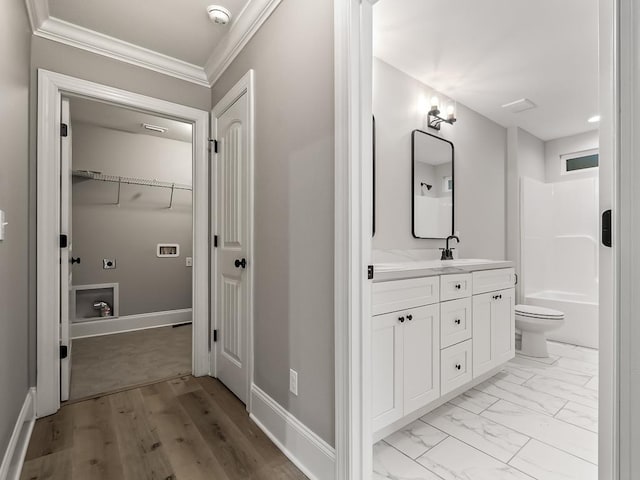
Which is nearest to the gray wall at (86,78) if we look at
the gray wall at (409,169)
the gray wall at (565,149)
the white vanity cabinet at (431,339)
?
the gray wall at (409,169)

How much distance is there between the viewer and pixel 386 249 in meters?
2.52

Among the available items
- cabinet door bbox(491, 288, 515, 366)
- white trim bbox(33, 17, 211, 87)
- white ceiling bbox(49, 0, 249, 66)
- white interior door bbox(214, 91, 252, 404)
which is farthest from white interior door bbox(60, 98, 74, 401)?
cabinet door bbox(491, 288, 515, 366)

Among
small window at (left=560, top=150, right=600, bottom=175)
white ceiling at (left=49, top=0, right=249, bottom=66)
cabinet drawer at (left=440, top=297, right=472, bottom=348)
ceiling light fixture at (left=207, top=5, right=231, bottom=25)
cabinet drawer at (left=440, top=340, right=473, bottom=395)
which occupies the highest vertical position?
white ceiling at (left=49, top=0, right=249, bottom=66)

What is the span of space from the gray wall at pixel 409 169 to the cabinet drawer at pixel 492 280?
578 millimetres

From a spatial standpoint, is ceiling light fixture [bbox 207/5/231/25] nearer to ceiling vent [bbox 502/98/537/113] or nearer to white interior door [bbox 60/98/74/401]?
white interior door [bbox 60/98/74/401]

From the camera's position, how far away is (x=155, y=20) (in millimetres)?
2035

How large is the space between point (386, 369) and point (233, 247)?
132 centimetres

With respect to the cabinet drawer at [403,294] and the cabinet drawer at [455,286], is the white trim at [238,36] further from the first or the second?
the cabinet drawer at [455,286]

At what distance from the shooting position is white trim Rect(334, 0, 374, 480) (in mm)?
1281

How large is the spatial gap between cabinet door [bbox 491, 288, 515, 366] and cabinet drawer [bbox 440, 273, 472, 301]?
43 cm

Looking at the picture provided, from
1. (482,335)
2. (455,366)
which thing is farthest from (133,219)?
(482,335)

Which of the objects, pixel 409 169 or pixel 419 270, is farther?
pixel 409 169

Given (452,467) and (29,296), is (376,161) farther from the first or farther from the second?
(29,296)

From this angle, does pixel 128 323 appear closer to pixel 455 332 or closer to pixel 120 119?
pixel 120 119
